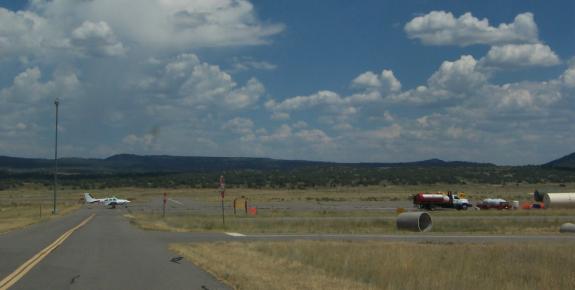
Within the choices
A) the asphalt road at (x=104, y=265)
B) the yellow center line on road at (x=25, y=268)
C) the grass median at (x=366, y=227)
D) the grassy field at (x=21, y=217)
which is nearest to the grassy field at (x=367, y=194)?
the grassy field at (x=21, y=217)

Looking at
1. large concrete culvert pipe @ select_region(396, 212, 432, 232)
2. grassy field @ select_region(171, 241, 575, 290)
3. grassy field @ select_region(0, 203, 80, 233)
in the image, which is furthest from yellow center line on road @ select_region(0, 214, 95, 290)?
large concrete culvert pipe @ select_region(396, 212, 432, 232)

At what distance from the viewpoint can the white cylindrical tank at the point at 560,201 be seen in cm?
6431

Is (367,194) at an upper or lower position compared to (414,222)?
lower

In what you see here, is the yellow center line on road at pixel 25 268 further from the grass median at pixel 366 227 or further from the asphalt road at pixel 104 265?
the grass median at pixel 366 227

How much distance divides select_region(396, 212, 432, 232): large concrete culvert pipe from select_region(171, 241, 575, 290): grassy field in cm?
1041

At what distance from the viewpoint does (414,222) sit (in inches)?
1458

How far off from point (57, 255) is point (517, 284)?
13.2 meters

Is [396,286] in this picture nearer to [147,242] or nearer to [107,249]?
[107,249]

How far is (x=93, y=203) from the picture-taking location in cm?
10381

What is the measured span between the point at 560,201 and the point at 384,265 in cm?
5042

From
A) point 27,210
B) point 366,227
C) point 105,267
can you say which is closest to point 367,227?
point 366,227

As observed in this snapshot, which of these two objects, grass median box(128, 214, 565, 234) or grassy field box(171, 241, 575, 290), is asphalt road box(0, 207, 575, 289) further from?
grass median box(128, 214, 565, 234)

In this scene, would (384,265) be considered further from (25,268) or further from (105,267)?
(25,268)

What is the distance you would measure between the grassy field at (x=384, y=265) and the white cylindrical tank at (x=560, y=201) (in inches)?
1618
